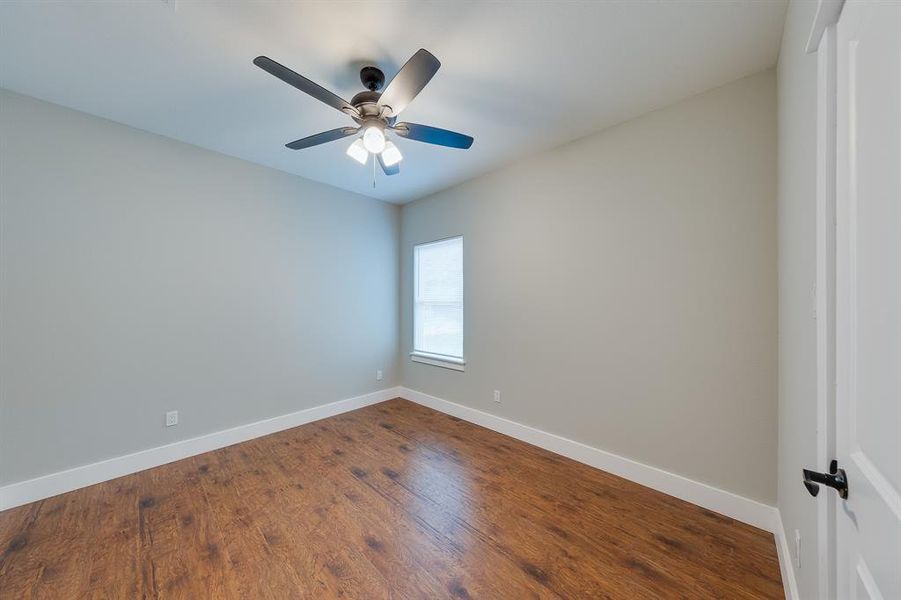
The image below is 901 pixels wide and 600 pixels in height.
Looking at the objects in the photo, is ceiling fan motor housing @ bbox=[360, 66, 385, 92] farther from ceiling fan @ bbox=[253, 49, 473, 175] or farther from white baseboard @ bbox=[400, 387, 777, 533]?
white baseboard @ bbox=[400, 387, 777, 533]

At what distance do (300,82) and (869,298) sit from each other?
2.08 metres

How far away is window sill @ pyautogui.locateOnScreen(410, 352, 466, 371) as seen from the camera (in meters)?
3.66

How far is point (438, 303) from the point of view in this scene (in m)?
4.01

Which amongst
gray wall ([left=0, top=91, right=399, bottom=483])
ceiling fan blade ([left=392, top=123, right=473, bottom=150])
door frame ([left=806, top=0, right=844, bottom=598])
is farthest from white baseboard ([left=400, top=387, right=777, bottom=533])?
ceiling fan blade ([left=392, top=123, right=473, bottom=150])

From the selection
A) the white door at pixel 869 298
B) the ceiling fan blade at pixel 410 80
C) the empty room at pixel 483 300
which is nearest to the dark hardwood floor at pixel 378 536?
the empty room at pixel 483 300

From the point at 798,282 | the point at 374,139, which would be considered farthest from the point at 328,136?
the point at 798,282

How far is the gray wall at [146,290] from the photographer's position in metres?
2.14

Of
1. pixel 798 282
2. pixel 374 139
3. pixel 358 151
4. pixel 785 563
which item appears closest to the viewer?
pixel 798 282

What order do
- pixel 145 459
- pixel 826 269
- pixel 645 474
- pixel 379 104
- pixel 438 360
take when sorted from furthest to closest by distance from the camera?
pixel 438 360
pixel 145 459
pixel 645 474
pixel 379 104
pixel 826 269

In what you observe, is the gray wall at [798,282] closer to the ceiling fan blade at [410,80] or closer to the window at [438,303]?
the ceiling fan blade at [410,80]

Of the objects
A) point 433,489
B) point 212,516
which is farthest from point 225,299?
point 433,489

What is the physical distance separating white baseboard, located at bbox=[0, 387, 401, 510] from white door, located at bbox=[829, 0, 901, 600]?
371cm

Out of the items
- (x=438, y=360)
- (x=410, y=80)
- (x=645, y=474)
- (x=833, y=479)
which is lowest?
(x=645, y=474)

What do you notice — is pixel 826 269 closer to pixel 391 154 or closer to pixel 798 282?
pixel 798 282
